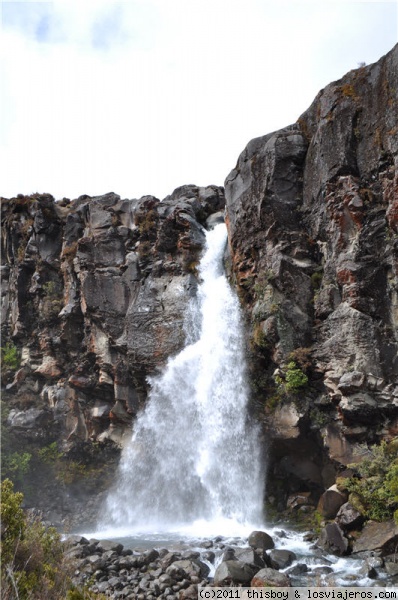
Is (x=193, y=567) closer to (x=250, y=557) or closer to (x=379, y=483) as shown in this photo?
(x=250, y=557)

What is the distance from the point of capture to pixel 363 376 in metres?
16.2

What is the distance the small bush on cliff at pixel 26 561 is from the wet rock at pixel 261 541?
649 cm

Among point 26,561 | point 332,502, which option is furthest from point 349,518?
point 26,561

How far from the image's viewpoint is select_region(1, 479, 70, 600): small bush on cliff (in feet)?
25.0

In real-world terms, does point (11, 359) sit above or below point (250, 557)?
above

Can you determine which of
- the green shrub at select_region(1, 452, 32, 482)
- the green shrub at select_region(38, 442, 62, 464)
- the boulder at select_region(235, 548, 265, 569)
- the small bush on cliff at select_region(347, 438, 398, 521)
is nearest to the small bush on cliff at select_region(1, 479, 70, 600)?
the boulder at select_region(235, 548, 265, 569)

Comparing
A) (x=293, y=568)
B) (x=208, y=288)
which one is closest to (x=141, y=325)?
(x=208, y=288)

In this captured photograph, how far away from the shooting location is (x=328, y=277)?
1883cm

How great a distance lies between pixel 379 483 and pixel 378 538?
64.6 inches

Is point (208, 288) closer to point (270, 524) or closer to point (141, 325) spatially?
point (141, 325)

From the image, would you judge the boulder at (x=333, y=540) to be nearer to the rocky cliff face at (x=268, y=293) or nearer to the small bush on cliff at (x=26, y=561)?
the rocky cliff face at (x=268, y=293)

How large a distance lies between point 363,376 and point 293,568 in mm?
6832

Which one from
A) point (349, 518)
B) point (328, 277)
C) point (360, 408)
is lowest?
point (349, 518)

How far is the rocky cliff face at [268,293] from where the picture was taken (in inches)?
680
